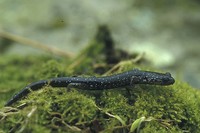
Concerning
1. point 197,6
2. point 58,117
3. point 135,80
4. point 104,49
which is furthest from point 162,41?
point 58,117

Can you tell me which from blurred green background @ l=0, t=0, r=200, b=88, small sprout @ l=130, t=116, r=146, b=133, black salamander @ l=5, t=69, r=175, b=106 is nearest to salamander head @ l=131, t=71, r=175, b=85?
black salamander @ l=5, t=69, r=175, b=106

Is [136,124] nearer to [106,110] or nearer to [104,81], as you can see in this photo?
[106,110]

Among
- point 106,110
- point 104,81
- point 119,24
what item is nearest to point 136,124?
point 106,110

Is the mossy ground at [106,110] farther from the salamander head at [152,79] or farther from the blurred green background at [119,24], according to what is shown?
the blurred green background at [119,24]

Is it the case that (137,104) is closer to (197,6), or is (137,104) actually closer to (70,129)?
(70,129)

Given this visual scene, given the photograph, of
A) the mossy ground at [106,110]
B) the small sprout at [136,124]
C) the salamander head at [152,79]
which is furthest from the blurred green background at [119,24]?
the small sprout at [136,124]

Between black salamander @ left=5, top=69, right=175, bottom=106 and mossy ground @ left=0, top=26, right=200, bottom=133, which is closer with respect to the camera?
mossy ground @ left=0, top=26, right=200, bottom=133

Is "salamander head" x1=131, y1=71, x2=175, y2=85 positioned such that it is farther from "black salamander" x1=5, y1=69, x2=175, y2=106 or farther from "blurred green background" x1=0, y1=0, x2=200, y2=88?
"blurred green background" x1=0, y1=0, x2=200, y2=88
